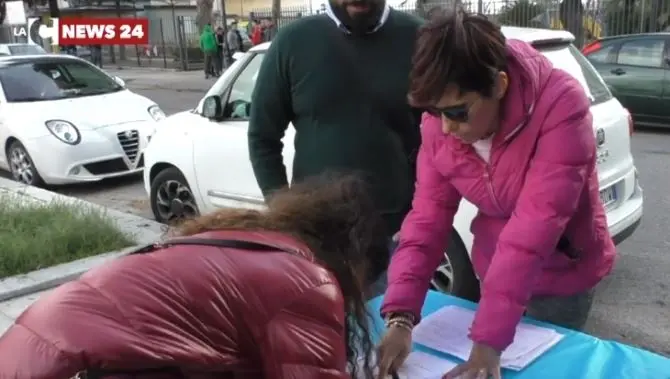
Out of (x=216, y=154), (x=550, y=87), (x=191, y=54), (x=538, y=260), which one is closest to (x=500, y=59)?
(x=550, y=87)

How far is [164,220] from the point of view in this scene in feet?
21.4

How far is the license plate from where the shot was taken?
177 inches

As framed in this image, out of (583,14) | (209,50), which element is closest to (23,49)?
(209,50)

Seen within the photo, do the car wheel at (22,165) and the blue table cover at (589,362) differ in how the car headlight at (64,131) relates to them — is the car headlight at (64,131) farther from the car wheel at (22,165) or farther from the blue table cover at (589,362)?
the blue table cover at (589,362)

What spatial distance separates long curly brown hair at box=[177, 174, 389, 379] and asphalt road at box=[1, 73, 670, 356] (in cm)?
273

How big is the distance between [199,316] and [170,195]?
5145 millimetres

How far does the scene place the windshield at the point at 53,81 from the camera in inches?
347

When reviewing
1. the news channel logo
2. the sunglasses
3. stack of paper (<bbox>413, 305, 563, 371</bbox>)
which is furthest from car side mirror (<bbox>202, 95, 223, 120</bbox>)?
the news channel logo

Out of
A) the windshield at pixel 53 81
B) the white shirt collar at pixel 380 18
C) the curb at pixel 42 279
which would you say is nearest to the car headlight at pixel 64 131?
the windshield at pixel 53 81

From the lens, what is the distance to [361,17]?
2.53m

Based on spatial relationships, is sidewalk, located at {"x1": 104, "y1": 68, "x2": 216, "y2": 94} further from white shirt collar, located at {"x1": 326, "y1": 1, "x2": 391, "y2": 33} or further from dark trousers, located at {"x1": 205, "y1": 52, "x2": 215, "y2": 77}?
white shirt collar, located at {"x1": 326, "y1": 1, "x2": 391, "y2": 33}

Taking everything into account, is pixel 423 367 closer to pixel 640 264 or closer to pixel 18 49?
pixel 640 264

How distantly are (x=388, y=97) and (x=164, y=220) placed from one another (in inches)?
168

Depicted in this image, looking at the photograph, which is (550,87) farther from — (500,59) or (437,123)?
(437,123)
